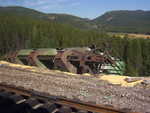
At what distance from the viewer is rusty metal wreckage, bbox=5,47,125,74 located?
14812 mm

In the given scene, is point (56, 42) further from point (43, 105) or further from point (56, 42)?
point (43, 105)

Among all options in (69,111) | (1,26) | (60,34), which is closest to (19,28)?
(1,26)

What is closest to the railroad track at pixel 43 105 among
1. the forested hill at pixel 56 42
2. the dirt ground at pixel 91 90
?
the dirt ground at pixel 91 90

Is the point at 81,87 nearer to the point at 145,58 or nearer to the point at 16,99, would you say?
the point at 16,99

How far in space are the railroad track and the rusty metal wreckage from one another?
301 inches

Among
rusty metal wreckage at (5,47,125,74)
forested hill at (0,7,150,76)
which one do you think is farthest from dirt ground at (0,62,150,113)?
forested hill at (0,7,150,76)

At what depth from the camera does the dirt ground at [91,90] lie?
24.5 ft

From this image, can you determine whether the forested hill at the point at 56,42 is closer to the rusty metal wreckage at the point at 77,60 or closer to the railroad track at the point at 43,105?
the rusty metal wreckage at the point at 77,60

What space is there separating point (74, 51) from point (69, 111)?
361 inches

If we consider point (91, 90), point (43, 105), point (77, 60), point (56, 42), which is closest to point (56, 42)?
point (56, 42)

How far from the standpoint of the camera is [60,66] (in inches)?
581

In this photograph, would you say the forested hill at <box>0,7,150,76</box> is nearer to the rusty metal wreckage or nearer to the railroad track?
the rusty metal wreckage

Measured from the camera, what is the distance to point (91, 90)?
8969 millimetres

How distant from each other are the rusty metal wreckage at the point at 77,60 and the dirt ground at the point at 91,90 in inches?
131
